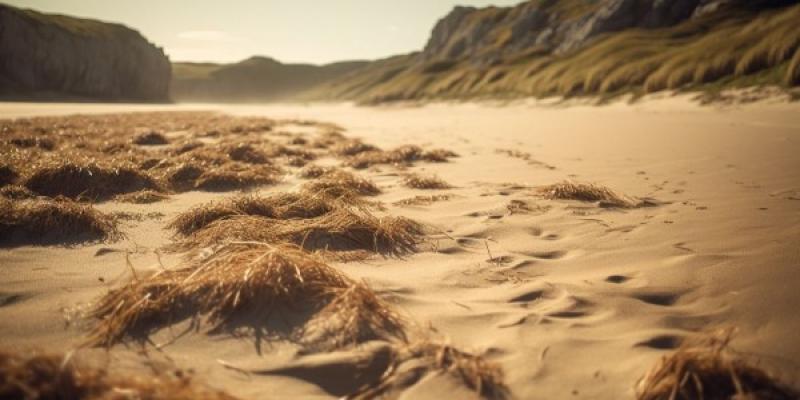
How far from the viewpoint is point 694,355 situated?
1347 mm

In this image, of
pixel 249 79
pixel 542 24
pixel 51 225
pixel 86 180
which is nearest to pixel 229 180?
pixel 86 180

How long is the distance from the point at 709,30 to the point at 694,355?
36247 mm

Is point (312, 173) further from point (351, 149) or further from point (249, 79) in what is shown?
point (249, 79)

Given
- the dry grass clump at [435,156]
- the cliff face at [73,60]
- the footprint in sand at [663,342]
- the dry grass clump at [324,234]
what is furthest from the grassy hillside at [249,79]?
the footprint in sand at [663,342]

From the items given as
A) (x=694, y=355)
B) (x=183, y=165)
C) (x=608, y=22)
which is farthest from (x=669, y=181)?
(x=608, y=22)

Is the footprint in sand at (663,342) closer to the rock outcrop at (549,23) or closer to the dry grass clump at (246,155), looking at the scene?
the dry grass clump at (246,155)

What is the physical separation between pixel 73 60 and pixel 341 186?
6519 cm

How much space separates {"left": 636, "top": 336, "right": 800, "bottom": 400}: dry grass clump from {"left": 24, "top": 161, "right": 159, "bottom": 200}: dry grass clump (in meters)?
4.37

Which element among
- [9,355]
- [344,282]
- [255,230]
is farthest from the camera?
[255,230]

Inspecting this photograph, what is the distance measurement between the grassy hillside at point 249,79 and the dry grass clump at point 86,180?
5643 inches

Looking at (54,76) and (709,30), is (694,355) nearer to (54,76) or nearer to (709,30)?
(709,30)

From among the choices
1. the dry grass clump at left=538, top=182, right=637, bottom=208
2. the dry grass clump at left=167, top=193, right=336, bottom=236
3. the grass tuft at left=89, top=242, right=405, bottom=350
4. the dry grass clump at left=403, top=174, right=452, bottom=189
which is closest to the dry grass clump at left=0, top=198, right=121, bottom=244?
the dry grass clump at left=167, top=193, right=336, bottom=236

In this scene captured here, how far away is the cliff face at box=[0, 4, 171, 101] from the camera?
44125 mm

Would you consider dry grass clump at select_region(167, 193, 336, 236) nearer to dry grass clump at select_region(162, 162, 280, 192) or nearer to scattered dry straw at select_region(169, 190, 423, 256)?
scattered dry straw at select_region(169, 190, 423, 256)
